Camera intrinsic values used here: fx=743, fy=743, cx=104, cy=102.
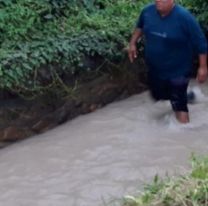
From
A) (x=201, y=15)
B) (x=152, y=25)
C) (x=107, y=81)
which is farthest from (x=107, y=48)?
(x=201, y=15)

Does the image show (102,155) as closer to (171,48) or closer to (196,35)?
(171,48)

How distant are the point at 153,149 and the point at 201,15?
9.06 ft

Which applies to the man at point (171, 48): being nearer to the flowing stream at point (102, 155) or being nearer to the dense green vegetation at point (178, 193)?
the flowing stream at point (102, 155)

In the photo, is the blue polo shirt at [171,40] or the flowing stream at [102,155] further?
the blue polo shirt at [171,40]

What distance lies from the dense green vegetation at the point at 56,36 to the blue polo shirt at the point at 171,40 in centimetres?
73

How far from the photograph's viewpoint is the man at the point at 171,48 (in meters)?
7.16

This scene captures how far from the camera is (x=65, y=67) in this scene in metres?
7.70

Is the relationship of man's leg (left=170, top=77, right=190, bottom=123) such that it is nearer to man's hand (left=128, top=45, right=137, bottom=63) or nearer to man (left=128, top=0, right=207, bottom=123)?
man (left=128, top=0, right=207, bottom=123)

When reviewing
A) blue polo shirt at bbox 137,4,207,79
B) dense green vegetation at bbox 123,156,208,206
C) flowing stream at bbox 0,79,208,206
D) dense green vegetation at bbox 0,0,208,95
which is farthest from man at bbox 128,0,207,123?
dense green vegetation at bbox 123,156,208,206

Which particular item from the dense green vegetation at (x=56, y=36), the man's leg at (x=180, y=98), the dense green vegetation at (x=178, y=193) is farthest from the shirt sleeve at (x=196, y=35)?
the dense green vegetation at (x=178, y=193)

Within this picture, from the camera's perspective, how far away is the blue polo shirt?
7160 mm

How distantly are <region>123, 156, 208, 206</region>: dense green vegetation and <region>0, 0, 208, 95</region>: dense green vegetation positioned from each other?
280 cm

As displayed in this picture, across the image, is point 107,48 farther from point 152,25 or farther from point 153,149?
point 153,149

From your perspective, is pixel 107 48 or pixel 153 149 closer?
pixel 153 149
